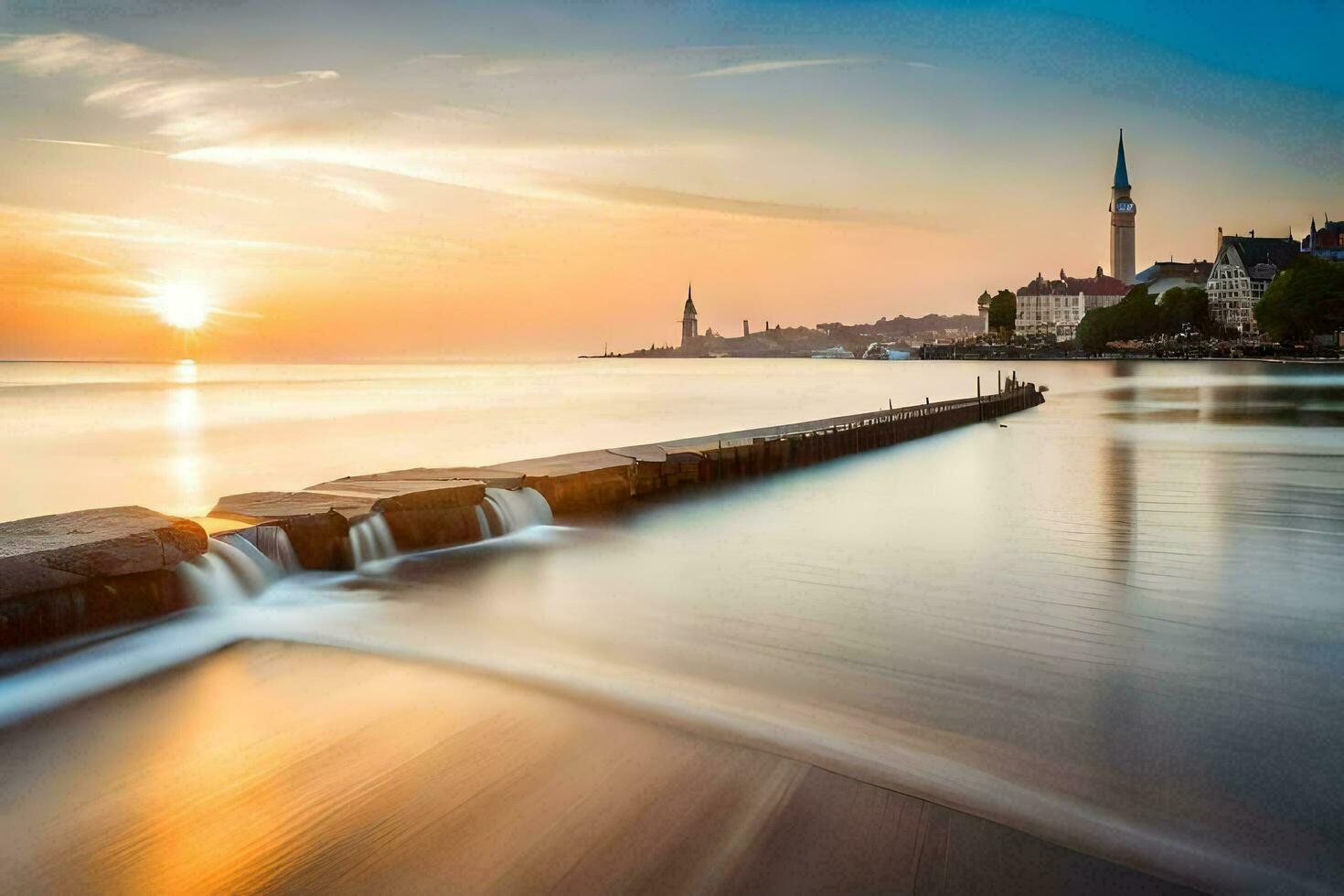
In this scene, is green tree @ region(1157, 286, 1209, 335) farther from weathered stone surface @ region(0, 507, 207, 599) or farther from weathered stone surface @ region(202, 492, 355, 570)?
weathered stone surface @ region(0, 507, 207, 599)

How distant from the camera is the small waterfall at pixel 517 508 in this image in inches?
508

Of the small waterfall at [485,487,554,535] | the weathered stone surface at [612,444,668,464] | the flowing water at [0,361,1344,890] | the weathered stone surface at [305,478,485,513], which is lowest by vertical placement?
the flowing water at [0,361,1344,890]

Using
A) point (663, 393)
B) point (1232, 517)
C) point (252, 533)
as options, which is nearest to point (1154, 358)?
point (663, 393)

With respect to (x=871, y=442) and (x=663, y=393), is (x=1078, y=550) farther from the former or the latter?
(x=663, y=393)

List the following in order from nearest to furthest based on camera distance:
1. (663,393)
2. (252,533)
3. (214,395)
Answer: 1. (252,533)
2. (214,395)
3. (663,393)

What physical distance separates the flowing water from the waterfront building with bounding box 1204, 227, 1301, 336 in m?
158

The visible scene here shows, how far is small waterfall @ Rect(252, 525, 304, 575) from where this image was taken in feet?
31.5

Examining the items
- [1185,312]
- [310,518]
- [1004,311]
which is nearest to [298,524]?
[310,518]

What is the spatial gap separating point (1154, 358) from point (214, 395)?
134412 millimetres

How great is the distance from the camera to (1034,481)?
64.5ft

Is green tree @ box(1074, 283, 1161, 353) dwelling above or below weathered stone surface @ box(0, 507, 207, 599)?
above

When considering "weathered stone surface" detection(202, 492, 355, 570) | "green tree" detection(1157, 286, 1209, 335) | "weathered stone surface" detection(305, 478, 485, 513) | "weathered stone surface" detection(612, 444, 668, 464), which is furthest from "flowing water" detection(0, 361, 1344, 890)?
Answer: "green tree" detection(1157, 286, 1209, 335)

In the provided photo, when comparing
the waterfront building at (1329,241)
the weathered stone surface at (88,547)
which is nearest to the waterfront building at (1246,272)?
the waterfront building at (1329,241)

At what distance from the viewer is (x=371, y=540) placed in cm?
1071
